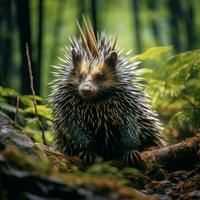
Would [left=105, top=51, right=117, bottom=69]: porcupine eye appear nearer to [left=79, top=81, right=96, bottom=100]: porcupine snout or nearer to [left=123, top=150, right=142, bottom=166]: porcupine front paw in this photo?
[left=79, top=81, right=96, bottom=100]: porcupine snout

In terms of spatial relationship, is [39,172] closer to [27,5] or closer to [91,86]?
[91,86]

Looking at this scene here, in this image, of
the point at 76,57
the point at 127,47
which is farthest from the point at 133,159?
the point at 127,47

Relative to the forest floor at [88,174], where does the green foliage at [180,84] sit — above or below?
→ above

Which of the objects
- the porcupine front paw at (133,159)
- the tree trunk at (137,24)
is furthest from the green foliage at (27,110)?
the tree trunk at (137,24)

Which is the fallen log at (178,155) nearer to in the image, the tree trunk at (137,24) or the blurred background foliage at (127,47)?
the blurred background foliage at (127,47)

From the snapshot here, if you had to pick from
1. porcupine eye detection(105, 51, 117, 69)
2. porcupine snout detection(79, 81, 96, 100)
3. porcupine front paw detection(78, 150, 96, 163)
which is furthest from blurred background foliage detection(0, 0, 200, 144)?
porcupine front paw detection(78, 150, 96, 163)

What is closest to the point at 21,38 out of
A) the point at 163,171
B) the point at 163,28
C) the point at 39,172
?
the point at 163,171

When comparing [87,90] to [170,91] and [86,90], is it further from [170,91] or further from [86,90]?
[170,91]
